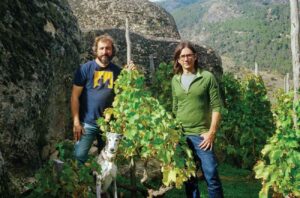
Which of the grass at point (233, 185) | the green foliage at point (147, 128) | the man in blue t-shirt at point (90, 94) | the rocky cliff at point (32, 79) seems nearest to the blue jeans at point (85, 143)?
the man in blue t-shirt at point (90, 94)

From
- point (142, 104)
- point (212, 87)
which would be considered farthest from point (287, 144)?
point (142, 104)

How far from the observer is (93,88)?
17.1ft

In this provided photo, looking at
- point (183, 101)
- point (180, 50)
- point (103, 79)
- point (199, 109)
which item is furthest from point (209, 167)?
point (103, 79)

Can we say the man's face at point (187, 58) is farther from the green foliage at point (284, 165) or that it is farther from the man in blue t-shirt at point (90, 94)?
the green foliage at point (284, 165)

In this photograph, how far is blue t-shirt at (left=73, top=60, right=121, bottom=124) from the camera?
5199 millimetres

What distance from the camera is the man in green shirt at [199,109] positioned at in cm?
488

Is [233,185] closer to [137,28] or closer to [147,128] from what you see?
[147,128]

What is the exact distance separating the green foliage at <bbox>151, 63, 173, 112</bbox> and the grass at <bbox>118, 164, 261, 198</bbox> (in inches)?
88.6

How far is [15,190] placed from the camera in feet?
18.5

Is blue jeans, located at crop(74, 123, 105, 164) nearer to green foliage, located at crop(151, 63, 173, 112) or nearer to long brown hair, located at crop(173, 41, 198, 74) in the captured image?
long brown hair, located at crop(173, 41, 198, 74)

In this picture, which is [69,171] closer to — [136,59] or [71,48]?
[71,48]

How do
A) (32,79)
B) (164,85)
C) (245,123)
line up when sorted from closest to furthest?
(32,79)
(164,85)
(245,123)

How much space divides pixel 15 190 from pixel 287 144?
339 centimetres

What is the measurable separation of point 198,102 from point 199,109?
0.08 m
